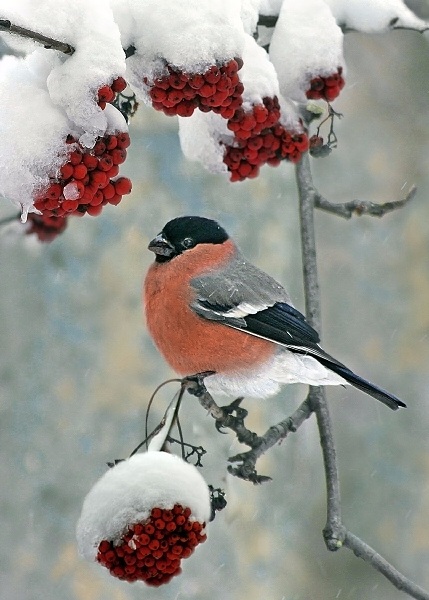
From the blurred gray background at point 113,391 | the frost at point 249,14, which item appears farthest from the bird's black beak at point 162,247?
the blurred gray background at point 113,391

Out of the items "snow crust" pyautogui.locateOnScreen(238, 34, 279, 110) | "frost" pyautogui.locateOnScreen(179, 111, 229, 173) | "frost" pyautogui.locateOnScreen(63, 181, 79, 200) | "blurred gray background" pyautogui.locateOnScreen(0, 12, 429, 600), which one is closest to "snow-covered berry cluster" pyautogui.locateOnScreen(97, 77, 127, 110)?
"frost" pyautogui.locateOnScreen(63, 181, 79, 200)

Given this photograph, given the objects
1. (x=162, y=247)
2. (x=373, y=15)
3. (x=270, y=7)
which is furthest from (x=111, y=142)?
(x=373, y=15)

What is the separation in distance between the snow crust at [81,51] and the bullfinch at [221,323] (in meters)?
0.45

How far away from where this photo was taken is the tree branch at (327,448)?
49.3 inches

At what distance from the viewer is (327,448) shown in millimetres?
1340

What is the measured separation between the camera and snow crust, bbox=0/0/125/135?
1.00 meters

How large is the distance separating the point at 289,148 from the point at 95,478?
4.11 ft

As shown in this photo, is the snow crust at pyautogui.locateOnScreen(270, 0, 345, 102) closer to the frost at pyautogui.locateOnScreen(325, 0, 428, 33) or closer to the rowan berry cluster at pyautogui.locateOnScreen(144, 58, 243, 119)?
the frost at pyautogui.locateOnScreen(325, 0, 428, 33)

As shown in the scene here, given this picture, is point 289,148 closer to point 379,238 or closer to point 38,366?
point 38,366

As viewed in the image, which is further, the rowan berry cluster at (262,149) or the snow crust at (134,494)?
the rowan berry cluster at (262,149)

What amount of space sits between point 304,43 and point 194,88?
0.37 metres

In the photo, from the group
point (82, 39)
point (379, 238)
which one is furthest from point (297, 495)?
point (82, 39)

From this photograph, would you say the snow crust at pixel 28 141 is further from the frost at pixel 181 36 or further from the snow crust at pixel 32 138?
the frost at pixel 181 36

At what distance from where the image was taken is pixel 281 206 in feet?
7.82
